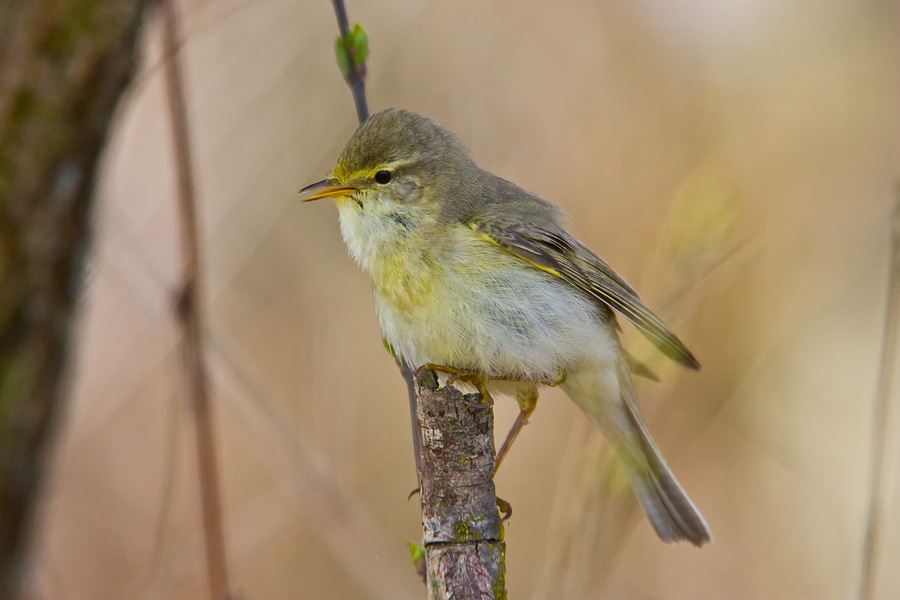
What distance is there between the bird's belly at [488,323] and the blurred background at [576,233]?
1.92 meters

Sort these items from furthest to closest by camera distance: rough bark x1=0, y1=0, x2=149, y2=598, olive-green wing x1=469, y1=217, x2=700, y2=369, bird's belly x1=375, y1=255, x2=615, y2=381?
olive-green wing x1=469, y1=217, x2=700, y2=369 < bird's belly x1=375, y1=255, x2=615, y2=381 < rough bark x1=0, y1=0, x2=149, y2=598

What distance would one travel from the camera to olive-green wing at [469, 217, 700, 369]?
10.7 feet

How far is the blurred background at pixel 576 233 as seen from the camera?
5312 mm

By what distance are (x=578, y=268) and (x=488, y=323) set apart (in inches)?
23.3

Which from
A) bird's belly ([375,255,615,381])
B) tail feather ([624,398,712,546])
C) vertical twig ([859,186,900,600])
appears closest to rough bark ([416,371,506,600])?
bird's belly ([375,255,615,381])

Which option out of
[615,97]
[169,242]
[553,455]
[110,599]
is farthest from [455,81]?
[110,599]

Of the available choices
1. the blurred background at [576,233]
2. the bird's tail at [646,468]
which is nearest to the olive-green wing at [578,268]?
the bird's tail at [646,468]

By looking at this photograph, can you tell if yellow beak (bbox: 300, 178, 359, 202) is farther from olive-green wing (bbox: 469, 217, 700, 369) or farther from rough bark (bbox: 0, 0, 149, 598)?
rough bark (bbox: 0, 0, 149, 598)

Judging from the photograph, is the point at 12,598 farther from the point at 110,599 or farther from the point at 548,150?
the point at 548,150

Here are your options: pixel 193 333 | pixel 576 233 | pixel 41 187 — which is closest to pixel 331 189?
pixel 41 187

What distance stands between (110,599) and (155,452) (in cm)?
95

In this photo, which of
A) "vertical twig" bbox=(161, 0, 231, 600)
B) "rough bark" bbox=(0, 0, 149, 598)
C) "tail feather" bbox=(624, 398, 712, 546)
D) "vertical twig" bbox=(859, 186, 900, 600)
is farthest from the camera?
"tail feather" bbox=(624, 398, 712, 546)

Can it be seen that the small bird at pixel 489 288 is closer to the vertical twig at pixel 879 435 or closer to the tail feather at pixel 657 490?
the tail feather at pixel 657 490

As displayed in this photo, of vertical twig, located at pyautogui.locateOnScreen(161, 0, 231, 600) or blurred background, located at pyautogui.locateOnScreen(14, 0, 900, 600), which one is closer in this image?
vertical twig, located at pyautogui.locateOnScreen(161, 0, 231, 600)
